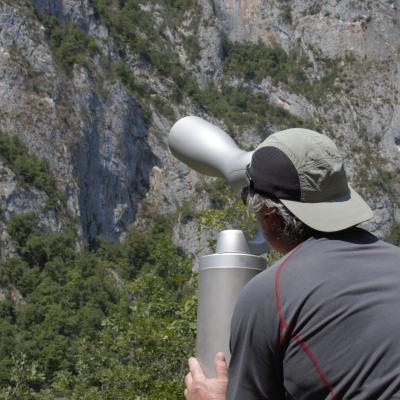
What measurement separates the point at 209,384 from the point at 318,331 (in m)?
0.33

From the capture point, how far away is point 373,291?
1.38 m

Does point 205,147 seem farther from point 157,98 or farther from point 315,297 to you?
point 157,98

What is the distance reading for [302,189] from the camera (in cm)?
147

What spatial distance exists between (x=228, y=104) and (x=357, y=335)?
70414 millimetres

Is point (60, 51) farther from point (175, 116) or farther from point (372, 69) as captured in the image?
point (372, 69)

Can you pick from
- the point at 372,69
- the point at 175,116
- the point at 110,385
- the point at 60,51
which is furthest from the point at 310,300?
the point at 372,69

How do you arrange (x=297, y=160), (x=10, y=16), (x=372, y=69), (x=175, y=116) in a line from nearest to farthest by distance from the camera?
(x=297, y=160) < (x=10, y=16) < (x=175, y=116) < (x=372, y=69)

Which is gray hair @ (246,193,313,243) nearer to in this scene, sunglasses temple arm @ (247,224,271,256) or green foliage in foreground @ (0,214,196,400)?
sunglasses temple arm @ (247,224,271,256)

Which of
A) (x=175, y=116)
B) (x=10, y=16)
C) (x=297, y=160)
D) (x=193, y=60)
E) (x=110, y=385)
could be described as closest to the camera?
(x=297, y=160)

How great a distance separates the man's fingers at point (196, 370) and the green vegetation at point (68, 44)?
52182 mm

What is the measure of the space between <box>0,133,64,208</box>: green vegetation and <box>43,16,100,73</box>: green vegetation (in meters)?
8.11

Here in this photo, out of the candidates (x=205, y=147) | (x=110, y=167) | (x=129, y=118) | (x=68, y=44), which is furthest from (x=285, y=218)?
(x=68, y=44)

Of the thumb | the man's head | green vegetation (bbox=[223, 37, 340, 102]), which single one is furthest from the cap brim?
green vegetation (bbox=[223, 37, 340, 102])

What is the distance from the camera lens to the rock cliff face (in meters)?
48.0
